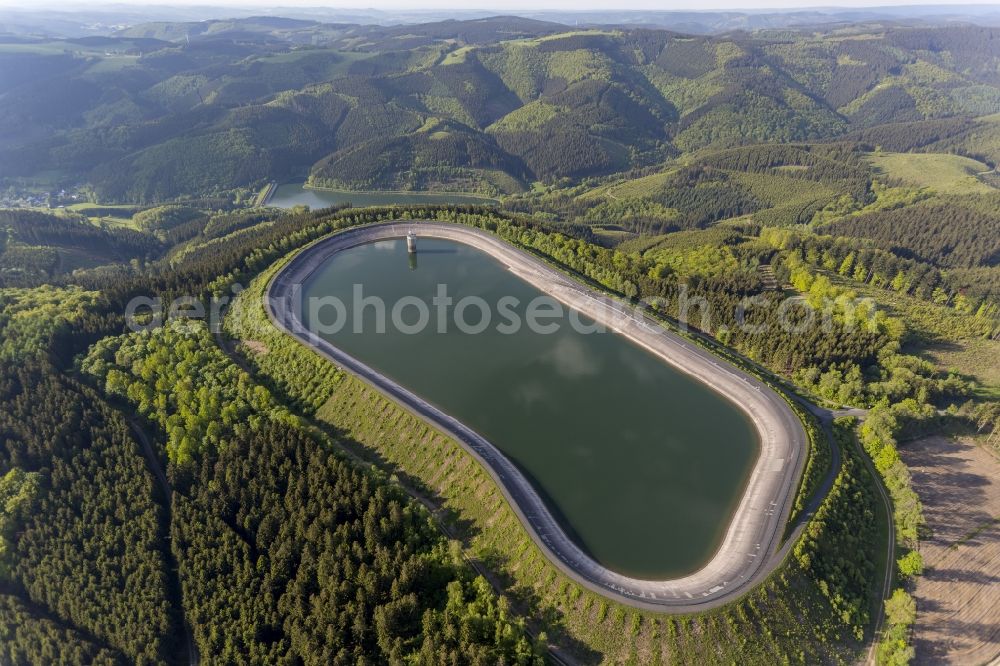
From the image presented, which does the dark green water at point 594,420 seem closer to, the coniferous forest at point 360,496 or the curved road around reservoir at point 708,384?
the curved road around reservoir at point 708,384

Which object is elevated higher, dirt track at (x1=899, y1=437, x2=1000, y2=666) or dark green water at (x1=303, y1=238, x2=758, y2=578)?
dark green water at (x1=303, y1=238, x2=758, y2=578)

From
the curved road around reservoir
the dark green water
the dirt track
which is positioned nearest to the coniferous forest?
the dirt track

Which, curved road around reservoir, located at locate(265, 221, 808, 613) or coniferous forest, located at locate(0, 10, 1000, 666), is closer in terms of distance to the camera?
coniferous forest, located at locate(0, 10, 1000, 666)

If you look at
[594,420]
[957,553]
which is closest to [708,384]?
[594,420]

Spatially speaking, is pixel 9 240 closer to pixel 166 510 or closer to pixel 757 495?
pixel 166 510

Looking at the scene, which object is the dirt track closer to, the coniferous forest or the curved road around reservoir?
the coniferous forest

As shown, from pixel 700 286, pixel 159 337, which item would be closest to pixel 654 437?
pixel 700 286
